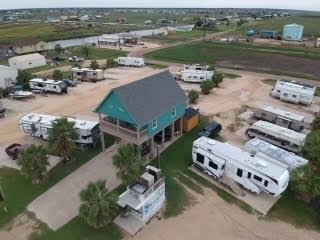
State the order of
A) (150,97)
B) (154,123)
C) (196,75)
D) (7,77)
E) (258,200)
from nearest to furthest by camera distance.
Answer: (258,200), (154,123), (150,97), (7,77), (196,75)

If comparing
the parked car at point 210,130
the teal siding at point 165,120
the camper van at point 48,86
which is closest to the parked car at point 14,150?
the teal siding at point 165,120

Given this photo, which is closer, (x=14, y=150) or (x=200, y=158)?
(x=200, y=158)

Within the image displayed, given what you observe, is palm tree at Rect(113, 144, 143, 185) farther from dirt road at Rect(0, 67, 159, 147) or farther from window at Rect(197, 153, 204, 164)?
dirt road at Rect(0, 67, 159, 147)

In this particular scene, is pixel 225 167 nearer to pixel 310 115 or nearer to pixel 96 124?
pixel 96 124

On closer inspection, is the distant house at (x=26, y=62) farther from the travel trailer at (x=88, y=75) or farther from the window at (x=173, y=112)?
the window at (x=173, y=112)

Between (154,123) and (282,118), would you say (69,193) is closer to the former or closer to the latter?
(154,123)

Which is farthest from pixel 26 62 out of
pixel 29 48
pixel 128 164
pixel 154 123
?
pixel 128 164
